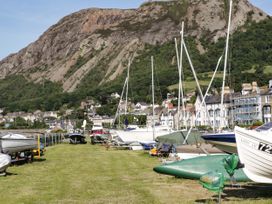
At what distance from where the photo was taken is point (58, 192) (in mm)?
17922

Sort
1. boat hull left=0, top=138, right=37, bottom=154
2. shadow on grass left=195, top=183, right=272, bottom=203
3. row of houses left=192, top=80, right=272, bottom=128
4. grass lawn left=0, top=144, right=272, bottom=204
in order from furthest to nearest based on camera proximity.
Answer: row of houses left=192, top=80, right=272, bottom=128 → boat hull left=0, top=138, right=37, bottom=154 → grass lawn left=0, top=144, right=272, bottom=204 → shadow on grass left=195, top=183, right=272, bottom=203

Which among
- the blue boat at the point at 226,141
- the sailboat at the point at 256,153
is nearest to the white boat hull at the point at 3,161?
the blue boat at the point at 226,141

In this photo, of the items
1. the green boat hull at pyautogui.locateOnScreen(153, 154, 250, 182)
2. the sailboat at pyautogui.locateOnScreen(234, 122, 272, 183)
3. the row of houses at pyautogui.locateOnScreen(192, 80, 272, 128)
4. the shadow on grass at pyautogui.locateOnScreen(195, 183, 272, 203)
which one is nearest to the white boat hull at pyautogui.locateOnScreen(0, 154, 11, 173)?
the green boat hull at pyautogui.locateOnScreen(153, 154, 250, 182)

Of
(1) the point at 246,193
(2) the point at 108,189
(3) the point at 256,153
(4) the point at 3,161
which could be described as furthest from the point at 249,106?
(3) the point at 256,153

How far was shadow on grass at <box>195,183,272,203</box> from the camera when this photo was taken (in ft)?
52.6

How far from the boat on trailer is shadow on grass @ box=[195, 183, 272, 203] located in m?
14.6

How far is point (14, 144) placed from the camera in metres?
29.5

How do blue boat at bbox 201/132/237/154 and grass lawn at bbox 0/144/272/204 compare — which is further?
blue boat at bbox 201/132/237/154

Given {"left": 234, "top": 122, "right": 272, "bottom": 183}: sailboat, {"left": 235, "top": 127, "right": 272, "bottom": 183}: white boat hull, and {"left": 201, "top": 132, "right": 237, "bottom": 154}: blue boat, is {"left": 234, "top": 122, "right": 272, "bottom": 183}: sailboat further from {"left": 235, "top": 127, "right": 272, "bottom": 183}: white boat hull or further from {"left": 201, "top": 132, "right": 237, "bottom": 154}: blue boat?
{"left": 201, "top": 132, "right": 237, "bottom": 154}: blue boat

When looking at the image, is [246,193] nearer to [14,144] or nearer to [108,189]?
[108,189]

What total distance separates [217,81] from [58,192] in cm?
18270

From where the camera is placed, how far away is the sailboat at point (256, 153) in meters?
15.4

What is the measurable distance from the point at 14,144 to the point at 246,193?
16.3 metres

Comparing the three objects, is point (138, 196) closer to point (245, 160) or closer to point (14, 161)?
point (245, 160)
